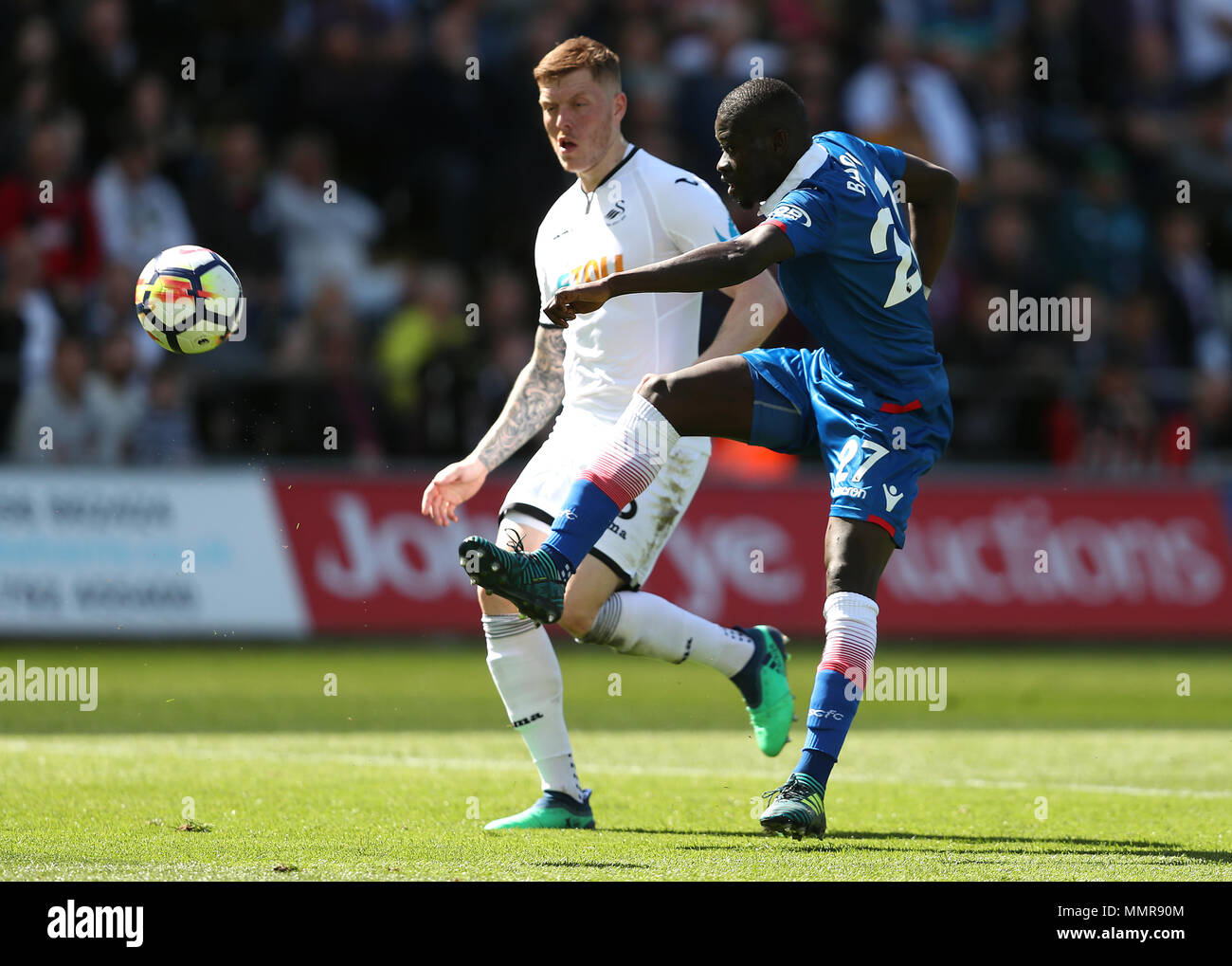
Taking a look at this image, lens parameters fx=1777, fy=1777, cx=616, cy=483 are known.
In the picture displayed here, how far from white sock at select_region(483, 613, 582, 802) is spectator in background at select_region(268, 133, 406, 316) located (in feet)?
27.6

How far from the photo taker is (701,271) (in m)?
5.46

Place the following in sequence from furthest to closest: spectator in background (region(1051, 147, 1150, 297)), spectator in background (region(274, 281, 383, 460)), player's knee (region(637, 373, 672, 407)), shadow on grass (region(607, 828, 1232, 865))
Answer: spectator in background (region(1051, 147, 1150, 297)), spectator in background (region(274, 281, 383, 460)), player's knee (region(637, 373, 672, 407)), shadow on grass (region(607, 828, 1232, 865))

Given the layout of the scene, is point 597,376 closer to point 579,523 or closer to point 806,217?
point 579,523

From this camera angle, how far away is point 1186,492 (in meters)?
14.8

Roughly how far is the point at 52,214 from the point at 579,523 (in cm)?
961

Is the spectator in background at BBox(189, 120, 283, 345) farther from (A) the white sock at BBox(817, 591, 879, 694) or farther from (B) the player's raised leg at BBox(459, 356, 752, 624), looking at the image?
(A) the white sock at BBox(817, 591, 879, 694)

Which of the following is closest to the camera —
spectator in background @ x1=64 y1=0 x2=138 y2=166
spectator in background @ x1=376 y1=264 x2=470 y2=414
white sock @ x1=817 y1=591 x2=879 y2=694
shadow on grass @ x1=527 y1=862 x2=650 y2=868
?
shadow on grass @ x1=527 y1=862 x2=650 y2=868

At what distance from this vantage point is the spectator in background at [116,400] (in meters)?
13.3

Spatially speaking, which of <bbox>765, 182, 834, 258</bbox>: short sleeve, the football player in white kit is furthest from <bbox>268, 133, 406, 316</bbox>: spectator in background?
<bbox>765, 182, 834, 258</bbox>: short sleeve

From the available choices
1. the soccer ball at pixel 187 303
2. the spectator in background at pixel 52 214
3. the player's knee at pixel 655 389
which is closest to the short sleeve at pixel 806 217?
the player's knee at pixel 655 389

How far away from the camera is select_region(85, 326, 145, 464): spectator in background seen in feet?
43.6

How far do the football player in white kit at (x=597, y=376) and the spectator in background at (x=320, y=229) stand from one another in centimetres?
811
